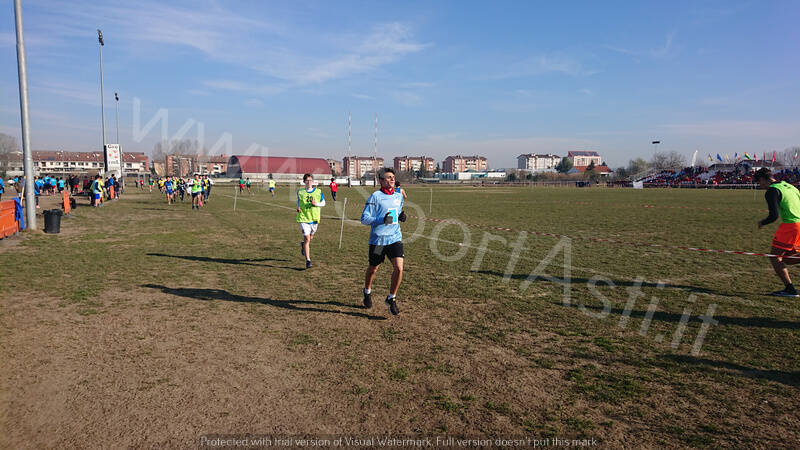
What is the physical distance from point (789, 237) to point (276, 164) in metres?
122

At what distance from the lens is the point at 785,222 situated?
7598 mm

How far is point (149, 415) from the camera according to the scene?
3.83 meters

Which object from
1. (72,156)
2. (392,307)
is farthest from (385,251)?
(72,156)

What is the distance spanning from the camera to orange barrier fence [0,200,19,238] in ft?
42.5

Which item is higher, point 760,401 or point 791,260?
point 791,260

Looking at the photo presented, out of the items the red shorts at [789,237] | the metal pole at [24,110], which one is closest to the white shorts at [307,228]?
the red shorts at [789,237]

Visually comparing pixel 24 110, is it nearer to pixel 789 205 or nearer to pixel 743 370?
pixel 743 370

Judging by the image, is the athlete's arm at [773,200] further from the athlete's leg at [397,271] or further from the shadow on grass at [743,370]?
the athlete's leg at [397,271]

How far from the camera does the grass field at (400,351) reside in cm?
374

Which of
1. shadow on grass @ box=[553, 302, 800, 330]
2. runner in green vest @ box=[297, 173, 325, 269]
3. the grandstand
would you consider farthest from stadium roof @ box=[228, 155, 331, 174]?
shadow on grass @ box=[553, 302, 800, 330]

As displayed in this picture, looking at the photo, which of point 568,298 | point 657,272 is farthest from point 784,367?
point 657,272

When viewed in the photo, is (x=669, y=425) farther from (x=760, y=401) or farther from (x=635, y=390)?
(x=760, y=401)

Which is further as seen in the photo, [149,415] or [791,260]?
[791,260]

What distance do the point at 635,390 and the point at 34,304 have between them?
8408 millimetres
